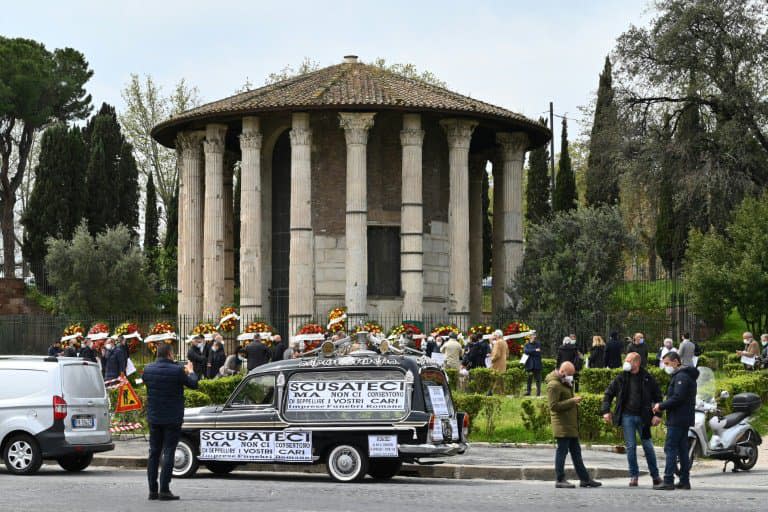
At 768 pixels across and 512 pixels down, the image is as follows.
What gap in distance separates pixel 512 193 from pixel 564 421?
30.2 meters

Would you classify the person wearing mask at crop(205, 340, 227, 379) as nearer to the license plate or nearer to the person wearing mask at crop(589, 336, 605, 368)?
the person wearing mask at crop(589, 336, 605, 368)

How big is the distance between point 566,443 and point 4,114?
57.1 m

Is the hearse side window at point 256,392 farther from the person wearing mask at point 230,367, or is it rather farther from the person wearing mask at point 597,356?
the person wearing mask at point 597,356

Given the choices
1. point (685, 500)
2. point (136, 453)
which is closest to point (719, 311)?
point (136, 453)

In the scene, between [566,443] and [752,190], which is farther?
[752,190]

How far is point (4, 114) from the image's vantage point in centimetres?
6794

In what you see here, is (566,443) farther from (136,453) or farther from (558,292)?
(558,292)

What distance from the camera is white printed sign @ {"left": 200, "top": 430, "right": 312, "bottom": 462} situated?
16.7m

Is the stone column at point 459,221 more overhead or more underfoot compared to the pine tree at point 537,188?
more underfoot

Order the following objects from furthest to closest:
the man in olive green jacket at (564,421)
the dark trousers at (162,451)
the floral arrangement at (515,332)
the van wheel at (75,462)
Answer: the floral arrangement at (515,332)
the van wheel at (75,462)
the man in olive green jacket at (564,421)
the dark trousers at (162,451)

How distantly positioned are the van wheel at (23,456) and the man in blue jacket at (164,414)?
11.9 ft

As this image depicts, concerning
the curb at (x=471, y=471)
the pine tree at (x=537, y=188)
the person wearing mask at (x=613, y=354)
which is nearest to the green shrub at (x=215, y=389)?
the curb at (x=471, y=471)

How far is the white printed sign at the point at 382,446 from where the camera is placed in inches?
642

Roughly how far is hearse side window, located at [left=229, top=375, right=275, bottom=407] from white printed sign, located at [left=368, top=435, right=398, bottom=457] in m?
1.50
